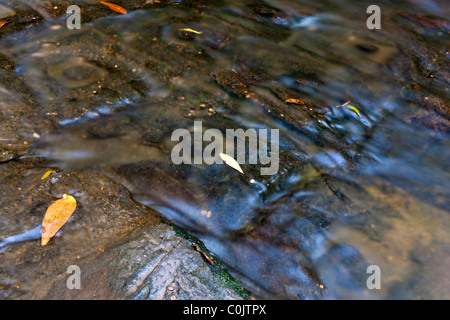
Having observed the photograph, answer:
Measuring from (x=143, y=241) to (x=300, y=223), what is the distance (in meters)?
1.12

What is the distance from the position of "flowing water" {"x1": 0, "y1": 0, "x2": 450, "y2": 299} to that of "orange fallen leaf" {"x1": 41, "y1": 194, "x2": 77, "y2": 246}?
39cm

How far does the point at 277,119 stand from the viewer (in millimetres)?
3277

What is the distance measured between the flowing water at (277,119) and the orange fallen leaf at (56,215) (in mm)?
391

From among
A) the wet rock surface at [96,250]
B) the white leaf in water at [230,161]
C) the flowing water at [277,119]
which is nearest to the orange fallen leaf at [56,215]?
the wet rock surface at [96,250]

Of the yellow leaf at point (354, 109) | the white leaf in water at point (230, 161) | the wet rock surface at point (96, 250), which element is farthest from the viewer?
the yellow leaf at point (354, 109)

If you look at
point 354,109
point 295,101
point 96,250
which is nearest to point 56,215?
point 96,250

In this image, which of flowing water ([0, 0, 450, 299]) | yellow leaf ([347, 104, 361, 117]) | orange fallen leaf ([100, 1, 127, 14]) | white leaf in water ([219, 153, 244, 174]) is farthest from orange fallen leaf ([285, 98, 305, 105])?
orange fallen leaf ([100, 1, 127, 14])

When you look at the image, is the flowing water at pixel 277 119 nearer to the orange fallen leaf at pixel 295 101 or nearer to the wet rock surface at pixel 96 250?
the orange fallen leaf at pixel 295 101

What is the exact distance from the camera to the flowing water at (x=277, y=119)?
2.41 m

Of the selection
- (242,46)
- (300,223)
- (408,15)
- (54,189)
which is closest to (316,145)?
(300,223)

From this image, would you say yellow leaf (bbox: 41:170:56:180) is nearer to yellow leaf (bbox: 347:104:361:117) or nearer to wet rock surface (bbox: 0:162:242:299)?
wet rock surface (bbox: 0:162:242:299)

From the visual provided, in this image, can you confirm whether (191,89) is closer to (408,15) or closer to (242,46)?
(242,46)

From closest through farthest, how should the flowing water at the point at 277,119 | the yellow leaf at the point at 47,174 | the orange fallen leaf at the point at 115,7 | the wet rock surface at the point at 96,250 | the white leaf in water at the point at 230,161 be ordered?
the wet rock surface at the point at 96,250
the flowing water at the point at 277,119
the yellow leaf at the point at 47,174
the white leaf in water at the point at 230,161
the orange fallen leaf at the point at 115,7

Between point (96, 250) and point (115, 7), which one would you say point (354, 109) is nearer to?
point (96, 250)
